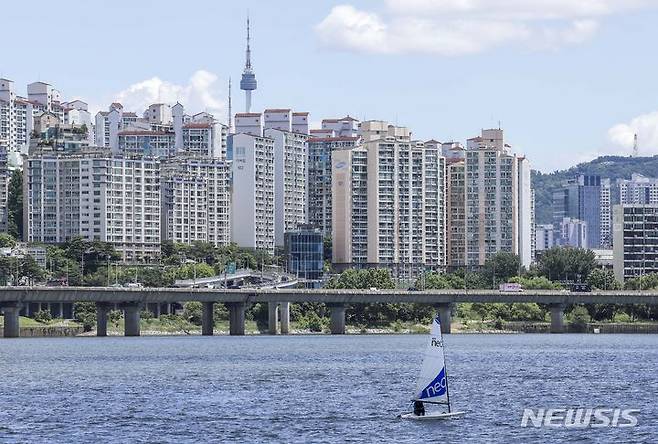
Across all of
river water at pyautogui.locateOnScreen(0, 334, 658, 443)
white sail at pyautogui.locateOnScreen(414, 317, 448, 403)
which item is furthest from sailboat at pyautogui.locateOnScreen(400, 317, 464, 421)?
river water at pyautogui.locateOnScreen(0, 334, 658, 443)

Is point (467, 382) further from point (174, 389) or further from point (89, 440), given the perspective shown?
point (89, 440)

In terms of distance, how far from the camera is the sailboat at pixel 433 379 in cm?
8106

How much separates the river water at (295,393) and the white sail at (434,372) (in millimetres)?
1546

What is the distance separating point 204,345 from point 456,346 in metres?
27.2

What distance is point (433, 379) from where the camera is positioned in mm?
82562

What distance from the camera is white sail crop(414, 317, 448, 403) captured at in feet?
266

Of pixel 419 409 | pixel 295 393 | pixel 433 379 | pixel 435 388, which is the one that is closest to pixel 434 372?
pixel 433 379

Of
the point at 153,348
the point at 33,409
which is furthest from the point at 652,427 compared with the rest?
the point at 153,348

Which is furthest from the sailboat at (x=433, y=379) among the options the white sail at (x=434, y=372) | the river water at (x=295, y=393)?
the river water at (x=295, y=393)

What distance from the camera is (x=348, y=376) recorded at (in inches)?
4899

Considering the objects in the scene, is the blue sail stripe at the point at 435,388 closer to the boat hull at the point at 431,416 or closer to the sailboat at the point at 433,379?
the sailboat at the point at 433,379

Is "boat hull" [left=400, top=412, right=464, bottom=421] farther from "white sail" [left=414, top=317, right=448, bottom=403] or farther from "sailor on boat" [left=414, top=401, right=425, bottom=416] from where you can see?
"white sail" [left=414, top=317, right=448, bottom=403]

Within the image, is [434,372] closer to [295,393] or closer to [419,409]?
[419,409]

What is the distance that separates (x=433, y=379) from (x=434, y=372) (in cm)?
79
